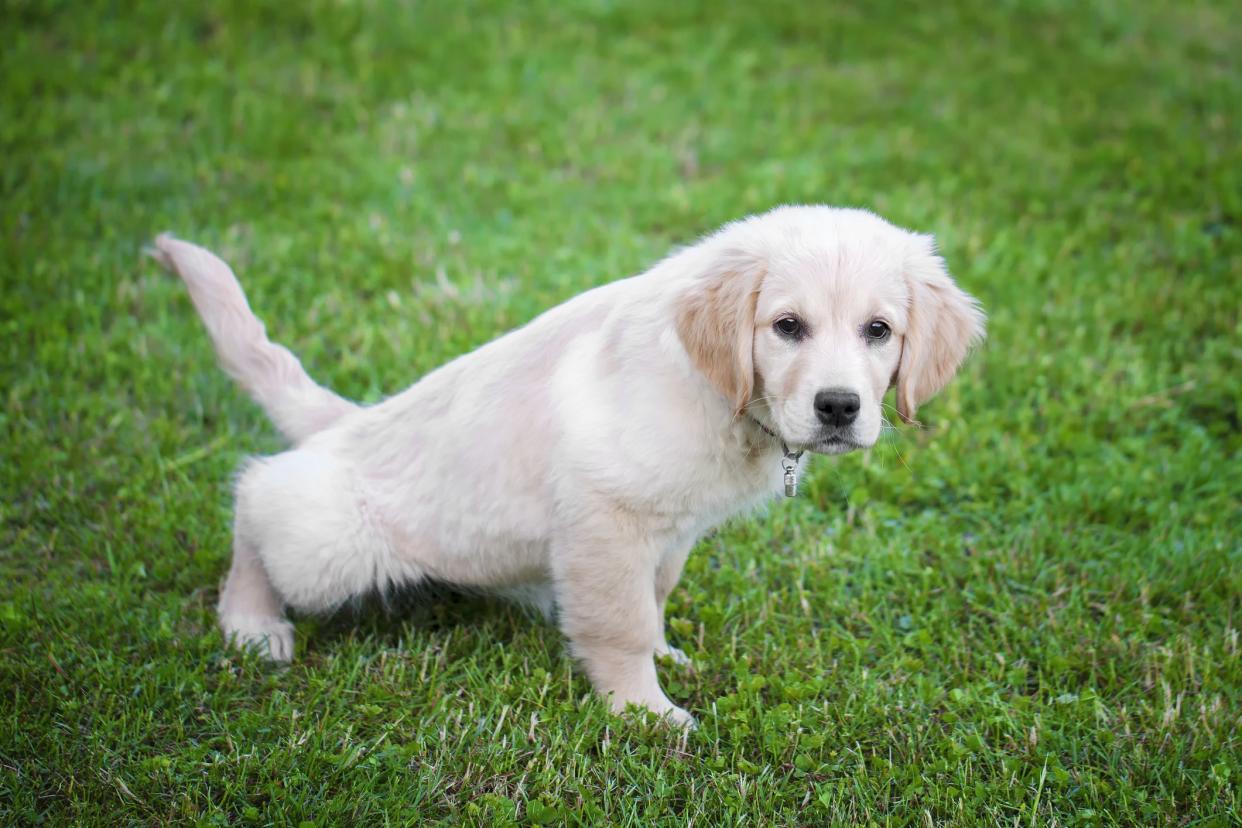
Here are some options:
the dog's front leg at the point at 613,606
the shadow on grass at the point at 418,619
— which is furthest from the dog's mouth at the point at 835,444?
the shadow on grass at the point at 418,619

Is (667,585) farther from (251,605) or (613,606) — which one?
(251,605)

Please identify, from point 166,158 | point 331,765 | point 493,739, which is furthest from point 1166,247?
point 166,158

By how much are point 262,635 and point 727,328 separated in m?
1.63

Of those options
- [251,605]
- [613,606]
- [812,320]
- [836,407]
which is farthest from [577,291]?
[836,407]

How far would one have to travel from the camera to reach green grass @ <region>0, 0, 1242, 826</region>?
9.14 feet

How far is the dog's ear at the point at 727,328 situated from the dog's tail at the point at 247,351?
1352 millimetres

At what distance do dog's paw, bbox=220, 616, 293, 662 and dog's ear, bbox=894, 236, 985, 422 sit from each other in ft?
6.07

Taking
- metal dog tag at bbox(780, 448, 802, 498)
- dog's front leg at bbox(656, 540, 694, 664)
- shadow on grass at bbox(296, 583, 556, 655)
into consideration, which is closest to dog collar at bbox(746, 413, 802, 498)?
metal dog tag at bbox(780, 448, 802, 498)

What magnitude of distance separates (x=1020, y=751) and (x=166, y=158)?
5206mm

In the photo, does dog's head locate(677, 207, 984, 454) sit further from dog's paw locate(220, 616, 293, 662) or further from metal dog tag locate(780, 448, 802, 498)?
dog's paw locate(220, 616, 293, 662)

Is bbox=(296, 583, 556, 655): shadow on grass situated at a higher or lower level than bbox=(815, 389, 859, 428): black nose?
lower

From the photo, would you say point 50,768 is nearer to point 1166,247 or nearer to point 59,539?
point 59,539

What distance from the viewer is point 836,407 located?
2.52m

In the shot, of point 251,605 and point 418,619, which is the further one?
point 418,619
